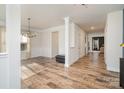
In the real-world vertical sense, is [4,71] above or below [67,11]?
below

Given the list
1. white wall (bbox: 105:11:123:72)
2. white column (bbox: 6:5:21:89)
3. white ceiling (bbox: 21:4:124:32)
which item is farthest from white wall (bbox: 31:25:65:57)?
white column (bbox: 6:5:21:89)

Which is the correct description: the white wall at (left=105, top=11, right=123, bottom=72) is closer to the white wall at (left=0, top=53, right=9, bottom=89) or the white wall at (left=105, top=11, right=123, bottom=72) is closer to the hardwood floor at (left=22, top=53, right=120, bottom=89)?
the hardwood floor at (left=22, top=53, right=120, bottom=89)

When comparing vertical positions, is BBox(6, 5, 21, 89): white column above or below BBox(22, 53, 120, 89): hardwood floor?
above

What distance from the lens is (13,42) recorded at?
1.81 meters

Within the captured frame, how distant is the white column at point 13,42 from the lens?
1.78m

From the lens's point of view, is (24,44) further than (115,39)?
Yes

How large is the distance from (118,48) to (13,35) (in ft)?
12.3

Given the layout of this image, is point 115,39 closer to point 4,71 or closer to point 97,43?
point 4,71

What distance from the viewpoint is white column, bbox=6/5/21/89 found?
1777 millimetres

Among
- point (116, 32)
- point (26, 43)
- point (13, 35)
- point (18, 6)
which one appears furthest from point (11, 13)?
point (26, 43)

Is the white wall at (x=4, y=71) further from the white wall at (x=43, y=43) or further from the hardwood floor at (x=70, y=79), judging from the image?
the white wall at (x=43, y=43)

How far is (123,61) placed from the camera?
7.41 feet

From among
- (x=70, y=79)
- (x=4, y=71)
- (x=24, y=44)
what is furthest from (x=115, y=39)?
(x=24, y=44)
